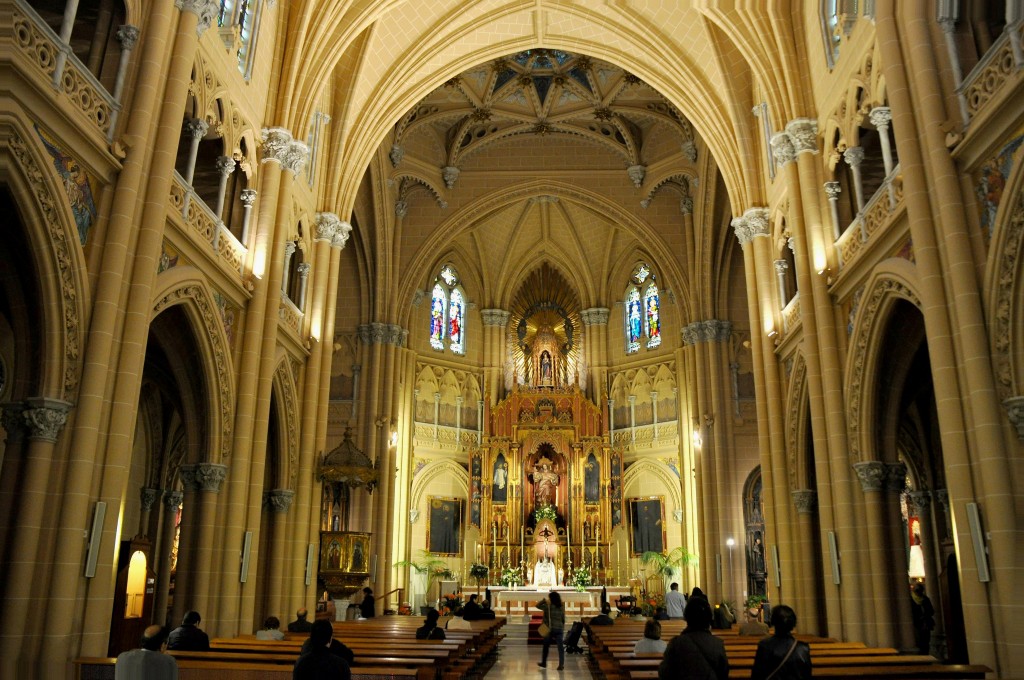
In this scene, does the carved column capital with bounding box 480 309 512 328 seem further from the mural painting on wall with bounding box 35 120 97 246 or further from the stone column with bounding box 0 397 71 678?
the stone column with bounding box 0 397 71 678

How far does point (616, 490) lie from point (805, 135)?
61.5ft

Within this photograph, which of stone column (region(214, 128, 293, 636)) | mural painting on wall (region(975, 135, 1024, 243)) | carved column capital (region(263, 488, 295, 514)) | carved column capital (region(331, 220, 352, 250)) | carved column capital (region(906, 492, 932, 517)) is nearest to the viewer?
mural painting on wall (region(975, 135, 1024, 243))

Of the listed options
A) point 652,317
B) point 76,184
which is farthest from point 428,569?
point 76,184

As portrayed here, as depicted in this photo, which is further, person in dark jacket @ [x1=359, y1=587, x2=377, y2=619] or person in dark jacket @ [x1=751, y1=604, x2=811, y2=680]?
person in dark jacket @ [x1=359, y1=587, x2=377, y2=619]

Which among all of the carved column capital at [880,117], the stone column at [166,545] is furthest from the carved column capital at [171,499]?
the carved column capital at [880,117]

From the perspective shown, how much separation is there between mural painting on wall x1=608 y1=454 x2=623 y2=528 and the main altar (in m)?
0.04

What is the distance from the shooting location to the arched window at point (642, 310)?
35000 millimetres

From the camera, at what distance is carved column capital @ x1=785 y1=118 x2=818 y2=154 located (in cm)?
1794

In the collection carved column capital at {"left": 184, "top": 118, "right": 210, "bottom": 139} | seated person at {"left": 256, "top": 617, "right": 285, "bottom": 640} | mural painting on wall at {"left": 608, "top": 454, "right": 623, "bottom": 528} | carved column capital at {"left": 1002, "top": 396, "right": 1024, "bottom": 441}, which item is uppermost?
carved column capital at {"left": 184, "top": 118, "right": 210, "bottom": 139}

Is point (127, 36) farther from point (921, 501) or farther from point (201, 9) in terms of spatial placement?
point (921, 501)

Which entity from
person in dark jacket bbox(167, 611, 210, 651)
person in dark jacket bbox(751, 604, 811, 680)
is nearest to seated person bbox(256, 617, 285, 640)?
person in dark jacket bbox(167, 611, 210, 651)

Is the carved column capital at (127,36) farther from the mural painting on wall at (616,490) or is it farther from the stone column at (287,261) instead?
the mural painting on wall at (616,490)

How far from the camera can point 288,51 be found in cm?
1930

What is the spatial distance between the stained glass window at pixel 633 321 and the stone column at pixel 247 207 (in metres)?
21.0
